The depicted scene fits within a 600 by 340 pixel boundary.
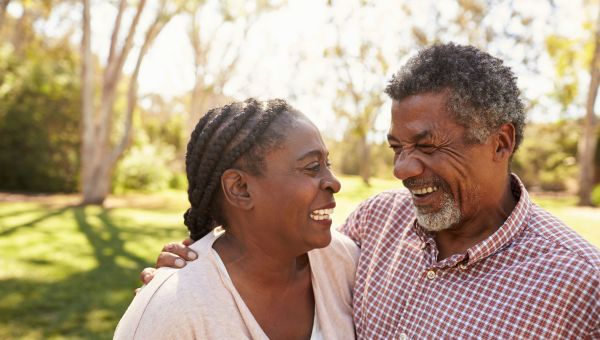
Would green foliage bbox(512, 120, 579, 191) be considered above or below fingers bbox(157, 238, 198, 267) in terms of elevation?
below

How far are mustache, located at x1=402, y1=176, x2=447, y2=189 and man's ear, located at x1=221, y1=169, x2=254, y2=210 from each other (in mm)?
778

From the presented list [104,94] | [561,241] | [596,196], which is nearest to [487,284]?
[561,241]

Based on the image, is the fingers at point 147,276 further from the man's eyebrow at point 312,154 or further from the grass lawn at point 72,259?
the grass lawn at point 72,259

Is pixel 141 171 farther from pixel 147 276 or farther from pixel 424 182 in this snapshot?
pixel 424 182

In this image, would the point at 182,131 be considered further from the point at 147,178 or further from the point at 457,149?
the point at 457,149

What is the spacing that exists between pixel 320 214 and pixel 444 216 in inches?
23.8

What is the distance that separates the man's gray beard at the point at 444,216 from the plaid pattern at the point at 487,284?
0.10 meters

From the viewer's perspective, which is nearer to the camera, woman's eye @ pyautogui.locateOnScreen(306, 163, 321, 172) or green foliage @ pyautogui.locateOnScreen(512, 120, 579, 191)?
woman's eye @ pyautogui.locateOnScreen(306, 163, 321, 172)

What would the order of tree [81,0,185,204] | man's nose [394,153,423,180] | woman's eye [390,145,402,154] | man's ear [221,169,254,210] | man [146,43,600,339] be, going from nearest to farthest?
1. man [146,43,600,339]
2. man's ear [221,169,254,210]
3. man's nose [394,153,423,180]
4. woman's eye [390,145,402,154]
5. tree [81,0,185,204]

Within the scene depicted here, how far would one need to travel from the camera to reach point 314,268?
265cm

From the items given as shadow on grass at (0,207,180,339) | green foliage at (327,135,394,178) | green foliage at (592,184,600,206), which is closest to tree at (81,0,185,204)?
shadow on grass at (0,207,180,339)

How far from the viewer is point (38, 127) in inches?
683

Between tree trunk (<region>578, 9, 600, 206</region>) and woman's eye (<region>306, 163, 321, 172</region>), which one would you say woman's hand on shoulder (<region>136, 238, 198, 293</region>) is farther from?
tree trunk (<region>578, 9, 600, 206</region>)

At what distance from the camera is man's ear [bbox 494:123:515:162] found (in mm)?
2625
